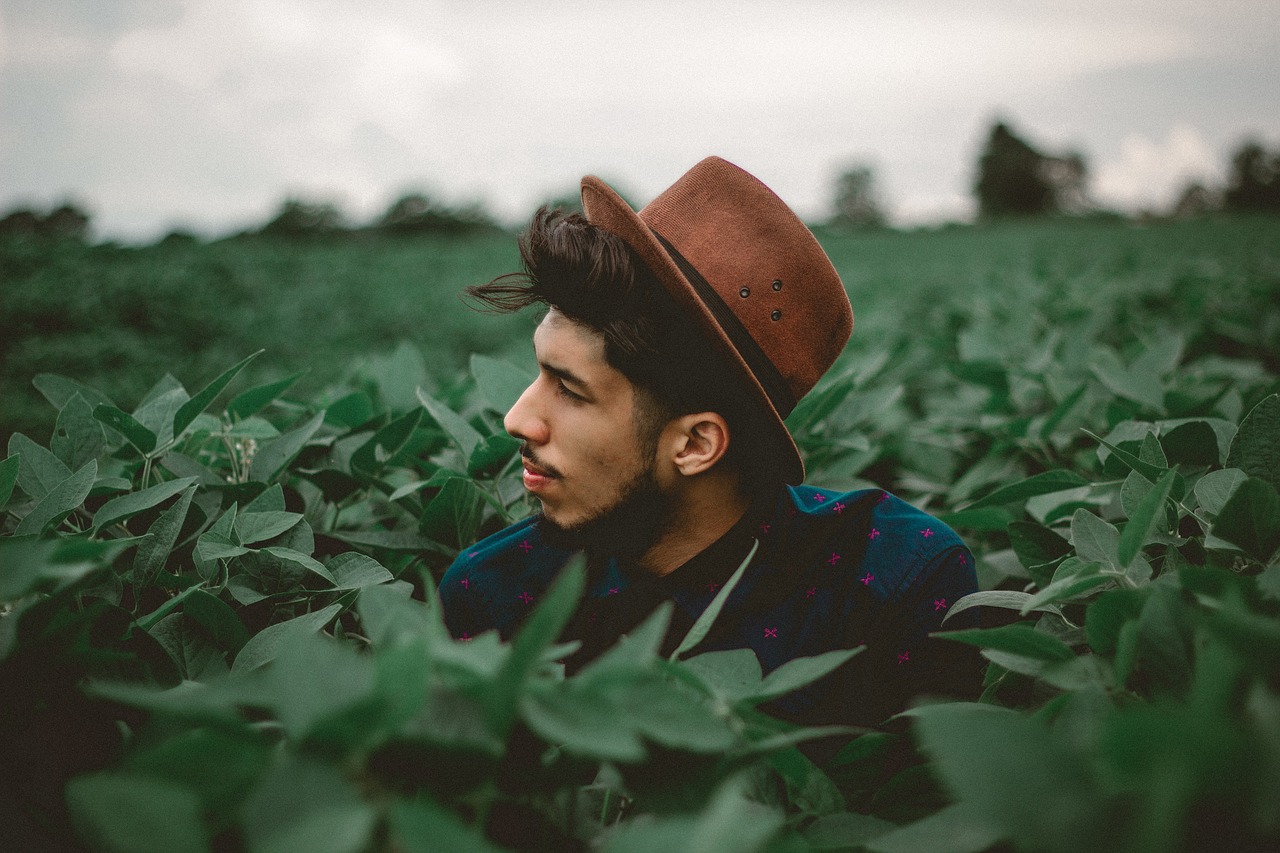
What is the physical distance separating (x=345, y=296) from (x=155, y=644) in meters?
13.7

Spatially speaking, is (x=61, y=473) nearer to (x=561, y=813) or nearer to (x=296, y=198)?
(x=561, y=813)

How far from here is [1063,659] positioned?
815mm

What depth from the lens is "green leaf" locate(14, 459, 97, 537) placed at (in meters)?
1.01

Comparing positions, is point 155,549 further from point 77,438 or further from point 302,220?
point 302,220

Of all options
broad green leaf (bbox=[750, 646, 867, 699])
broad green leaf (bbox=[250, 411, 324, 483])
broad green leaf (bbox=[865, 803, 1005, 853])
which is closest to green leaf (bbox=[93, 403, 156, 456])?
broad green leaf (bbox=[250, 411, 324, 483])

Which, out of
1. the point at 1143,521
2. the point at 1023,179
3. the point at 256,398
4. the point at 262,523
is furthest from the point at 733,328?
the point at 1023,179

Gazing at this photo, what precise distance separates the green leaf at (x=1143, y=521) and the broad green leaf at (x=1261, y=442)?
0.30 meters

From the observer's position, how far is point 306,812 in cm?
52

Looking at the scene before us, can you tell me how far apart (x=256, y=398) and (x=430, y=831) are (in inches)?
48.4

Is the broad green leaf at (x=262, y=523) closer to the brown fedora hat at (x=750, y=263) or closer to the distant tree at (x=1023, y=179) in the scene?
the brown fedora hat at (x=750, y=263)

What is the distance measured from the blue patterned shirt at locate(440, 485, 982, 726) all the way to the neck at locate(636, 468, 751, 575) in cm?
4

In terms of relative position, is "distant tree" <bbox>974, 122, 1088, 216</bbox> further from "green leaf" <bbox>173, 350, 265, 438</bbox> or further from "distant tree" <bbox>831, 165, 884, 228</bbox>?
"green leaf" <bbox>173, 350, 265, 438</bbox>

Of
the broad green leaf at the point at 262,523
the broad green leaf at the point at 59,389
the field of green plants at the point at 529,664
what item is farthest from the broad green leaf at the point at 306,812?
the broad green leaf at the point at 59,389

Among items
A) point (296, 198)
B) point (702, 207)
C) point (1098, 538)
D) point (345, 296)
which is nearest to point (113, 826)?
point (1098, 538)
